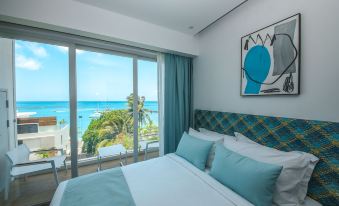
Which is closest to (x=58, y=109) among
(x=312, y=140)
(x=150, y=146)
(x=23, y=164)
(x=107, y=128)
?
(x=23, y=164)

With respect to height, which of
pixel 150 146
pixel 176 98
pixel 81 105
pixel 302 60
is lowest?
pixel 150 146

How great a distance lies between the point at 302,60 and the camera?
4.35 feet

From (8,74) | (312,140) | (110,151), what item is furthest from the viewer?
(110,151)

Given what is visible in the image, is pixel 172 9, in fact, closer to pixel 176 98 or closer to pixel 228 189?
pixel 176 98

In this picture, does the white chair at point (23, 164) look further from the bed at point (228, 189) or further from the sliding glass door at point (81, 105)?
the bed at point (228, 189)

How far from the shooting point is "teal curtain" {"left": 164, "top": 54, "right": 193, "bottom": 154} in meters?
2.53

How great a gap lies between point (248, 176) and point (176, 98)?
1.70 meters

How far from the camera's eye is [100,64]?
2.66 meters

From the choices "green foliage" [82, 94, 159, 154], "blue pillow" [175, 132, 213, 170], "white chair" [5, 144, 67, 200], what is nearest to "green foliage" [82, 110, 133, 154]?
"green foliage" [82, 94, 159, 154]

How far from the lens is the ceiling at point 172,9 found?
5.77ft

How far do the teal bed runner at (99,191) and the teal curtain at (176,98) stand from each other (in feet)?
3.83

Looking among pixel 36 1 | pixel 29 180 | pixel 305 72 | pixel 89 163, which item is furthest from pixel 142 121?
pixel 305 72

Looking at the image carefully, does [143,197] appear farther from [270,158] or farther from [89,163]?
[89,163]

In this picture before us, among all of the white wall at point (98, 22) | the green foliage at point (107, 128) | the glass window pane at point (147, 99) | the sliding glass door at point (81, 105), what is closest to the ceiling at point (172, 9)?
the white wall at point (98, 22)
